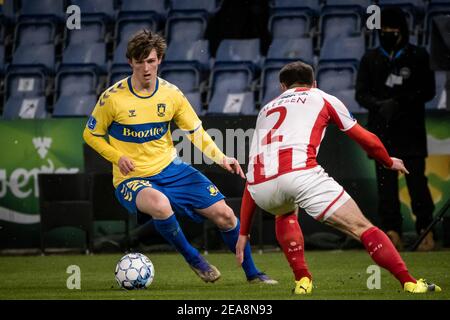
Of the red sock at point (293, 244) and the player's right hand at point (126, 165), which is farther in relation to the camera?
the player's right hand at point (126, 165)

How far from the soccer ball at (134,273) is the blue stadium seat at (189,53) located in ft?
19.3

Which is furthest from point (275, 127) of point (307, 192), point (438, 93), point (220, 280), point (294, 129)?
point (438, 93)

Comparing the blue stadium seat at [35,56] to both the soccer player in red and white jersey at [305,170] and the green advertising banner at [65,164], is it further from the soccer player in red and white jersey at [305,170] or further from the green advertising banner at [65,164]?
the soccer player in red and white jersey at [305,170]

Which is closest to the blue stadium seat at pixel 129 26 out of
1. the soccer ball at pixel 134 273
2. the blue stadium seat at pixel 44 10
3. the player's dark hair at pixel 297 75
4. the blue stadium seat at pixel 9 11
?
the blue stadium seat at pixel 44 10

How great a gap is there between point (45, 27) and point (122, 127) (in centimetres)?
653

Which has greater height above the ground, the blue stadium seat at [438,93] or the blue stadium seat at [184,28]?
the blue stadium seat at [184,28]

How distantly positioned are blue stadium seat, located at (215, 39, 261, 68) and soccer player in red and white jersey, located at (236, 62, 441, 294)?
641 cm

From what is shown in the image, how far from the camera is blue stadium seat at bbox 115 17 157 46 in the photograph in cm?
1425

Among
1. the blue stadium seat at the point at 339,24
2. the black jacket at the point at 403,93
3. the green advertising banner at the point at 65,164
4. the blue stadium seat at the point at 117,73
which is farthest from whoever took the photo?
the blue stadium seat at the point at 339,24

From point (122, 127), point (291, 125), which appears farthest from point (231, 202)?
point (291, 125)

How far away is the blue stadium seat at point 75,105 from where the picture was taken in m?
13.5

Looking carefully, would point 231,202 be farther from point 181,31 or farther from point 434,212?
point 181,31

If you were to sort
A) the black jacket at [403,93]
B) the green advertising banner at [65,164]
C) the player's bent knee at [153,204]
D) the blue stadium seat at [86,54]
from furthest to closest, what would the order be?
the blue stadium seat at [86,54] < the green advertising banner at [65,164] < the black jacket at [403,93] < the player's bent knee at [153,204]

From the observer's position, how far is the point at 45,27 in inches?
578
